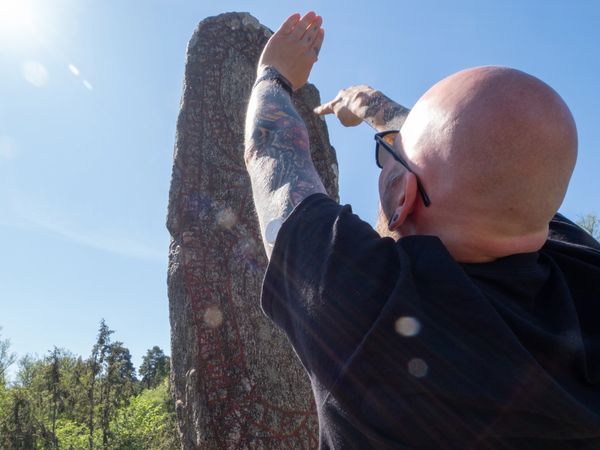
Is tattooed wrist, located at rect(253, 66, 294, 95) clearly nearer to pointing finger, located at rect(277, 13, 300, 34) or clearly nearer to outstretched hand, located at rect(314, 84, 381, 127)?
pointing finger, located at rect(277, 13, 300, 34)

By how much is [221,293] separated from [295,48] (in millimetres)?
1530

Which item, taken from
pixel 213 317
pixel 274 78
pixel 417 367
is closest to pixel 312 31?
pixel 274 78

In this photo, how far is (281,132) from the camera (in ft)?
4.42

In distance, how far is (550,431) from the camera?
94cm

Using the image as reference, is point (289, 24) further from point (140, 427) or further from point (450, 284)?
point (140, 427)

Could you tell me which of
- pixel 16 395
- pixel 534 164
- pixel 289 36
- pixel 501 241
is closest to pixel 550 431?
pixel 501 241

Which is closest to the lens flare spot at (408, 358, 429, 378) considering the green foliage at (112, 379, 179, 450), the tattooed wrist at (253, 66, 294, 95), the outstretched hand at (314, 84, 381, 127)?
the tattooed wrist at (253, 66, 294, 95)

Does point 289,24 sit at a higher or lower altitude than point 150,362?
lower

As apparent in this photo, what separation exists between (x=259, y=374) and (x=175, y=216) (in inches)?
38.8

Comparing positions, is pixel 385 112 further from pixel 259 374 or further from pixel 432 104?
Answer: pixel 259 374

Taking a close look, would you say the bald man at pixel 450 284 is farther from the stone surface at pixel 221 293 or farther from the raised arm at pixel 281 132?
the stone surface at pixel 221 293

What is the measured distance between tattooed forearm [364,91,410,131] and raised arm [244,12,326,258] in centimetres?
40

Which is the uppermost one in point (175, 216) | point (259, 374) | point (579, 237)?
point (175, 216)

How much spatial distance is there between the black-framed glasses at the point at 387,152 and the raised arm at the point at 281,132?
0.60ft
